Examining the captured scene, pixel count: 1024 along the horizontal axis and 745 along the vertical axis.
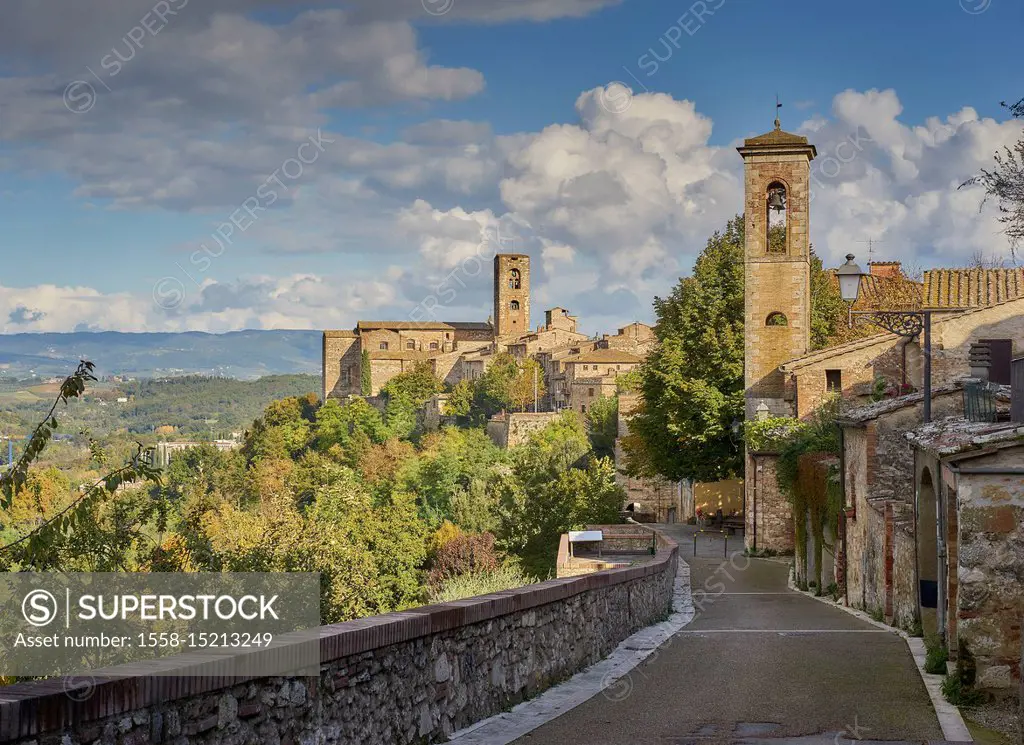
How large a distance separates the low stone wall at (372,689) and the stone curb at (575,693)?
89 millimetres

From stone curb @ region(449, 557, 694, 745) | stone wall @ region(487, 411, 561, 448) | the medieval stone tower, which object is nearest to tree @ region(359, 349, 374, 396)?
the medieval stone tower

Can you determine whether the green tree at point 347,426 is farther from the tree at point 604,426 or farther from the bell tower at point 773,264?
the bell tower at point 773,264

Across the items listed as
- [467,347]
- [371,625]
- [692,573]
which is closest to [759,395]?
[692,573]

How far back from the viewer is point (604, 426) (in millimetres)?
80500

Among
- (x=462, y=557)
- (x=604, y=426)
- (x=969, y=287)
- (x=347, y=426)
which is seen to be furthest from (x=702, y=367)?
(x=347, y=426)

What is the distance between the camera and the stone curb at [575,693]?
7719 mm

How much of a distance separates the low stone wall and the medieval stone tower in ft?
412

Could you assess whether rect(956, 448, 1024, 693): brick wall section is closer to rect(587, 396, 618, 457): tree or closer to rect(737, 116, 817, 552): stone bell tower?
rect(737, 116, 817, 552): stone bell tower

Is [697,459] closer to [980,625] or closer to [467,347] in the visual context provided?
[980,625]

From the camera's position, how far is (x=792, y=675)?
35.1ft

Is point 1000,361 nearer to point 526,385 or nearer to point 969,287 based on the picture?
point 969,287

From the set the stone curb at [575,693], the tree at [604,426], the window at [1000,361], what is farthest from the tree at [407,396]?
the stone curb at [575,693]

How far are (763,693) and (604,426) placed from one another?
7091 cm

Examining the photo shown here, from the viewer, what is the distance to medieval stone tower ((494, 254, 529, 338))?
447ft
